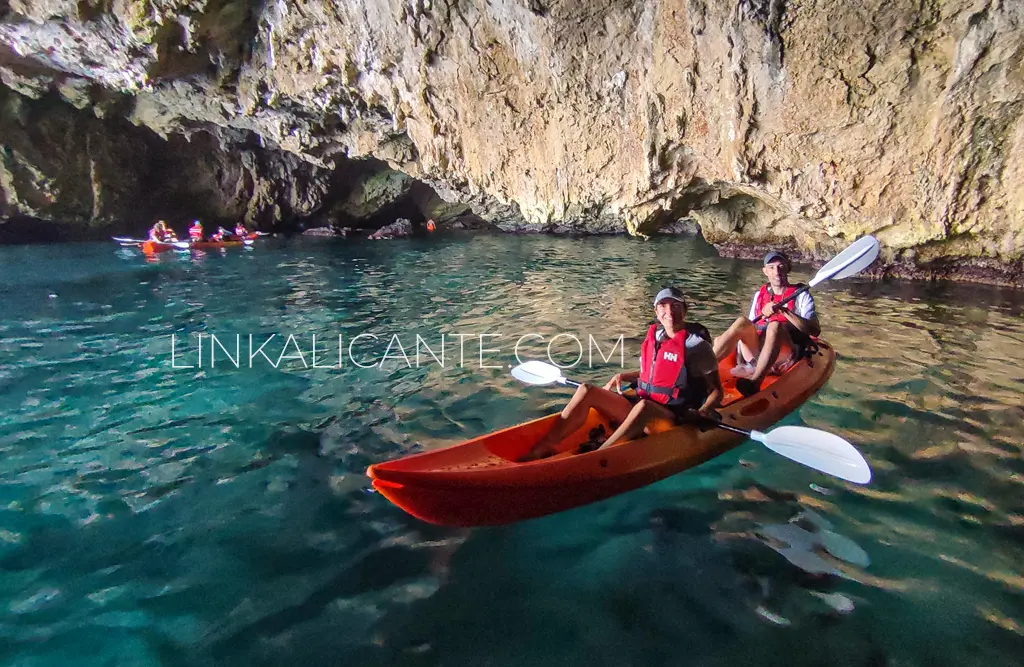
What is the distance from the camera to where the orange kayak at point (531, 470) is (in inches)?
123

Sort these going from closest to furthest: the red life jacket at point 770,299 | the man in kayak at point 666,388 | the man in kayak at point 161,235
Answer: the man in kayak at point 666,388
the red life jacket at point 770,299
the man in kayak at point 161,235

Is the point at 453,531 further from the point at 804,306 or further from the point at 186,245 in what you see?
the point at 186,245

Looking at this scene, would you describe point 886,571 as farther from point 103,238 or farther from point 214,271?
point 103,238

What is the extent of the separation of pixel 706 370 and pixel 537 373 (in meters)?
1.62

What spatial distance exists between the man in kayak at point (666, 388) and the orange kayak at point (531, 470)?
4.1 inches

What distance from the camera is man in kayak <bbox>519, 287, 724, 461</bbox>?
399 centimetres

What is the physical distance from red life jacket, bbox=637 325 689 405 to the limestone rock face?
782cm

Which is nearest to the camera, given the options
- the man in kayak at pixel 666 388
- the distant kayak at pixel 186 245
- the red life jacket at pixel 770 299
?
the man in kayak at pixel 666 388

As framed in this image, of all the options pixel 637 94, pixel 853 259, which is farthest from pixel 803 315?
pixel 637 94

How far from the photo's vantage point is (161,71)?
15.5 metres

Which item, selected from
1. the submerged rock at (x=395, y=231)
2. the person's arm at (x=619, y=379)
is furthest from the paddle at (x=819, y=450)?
the submerged rock at (x=395, y=231)

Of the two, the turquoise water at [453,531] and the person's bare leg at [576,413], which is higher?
the person's bare leg at [576,413]

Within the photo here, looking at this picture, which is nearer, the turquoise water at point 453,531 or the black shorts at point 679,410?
the turquoise water at point 453,531

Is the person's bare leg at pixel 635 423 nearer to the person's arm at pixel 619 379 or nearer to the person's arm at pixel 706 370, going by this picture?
the person's arm at pixel 706 370
